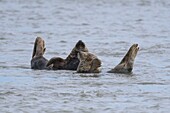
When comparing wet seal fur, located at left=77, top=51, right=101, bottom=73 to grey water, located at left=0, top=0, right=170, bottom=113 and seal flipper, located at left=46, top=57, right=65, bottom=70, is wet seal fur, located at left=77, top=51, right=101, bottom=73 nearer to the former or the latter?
grey water, located at left=0, top=0, right=170, bottom=113

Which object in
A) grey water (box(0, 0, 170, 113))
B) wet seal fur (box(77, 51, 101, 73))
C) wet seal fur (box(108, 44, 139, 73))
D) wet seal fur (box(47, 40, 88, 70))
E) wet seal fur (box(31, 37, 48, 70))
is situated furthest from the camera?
wet seal fur (box(31, 37, 48, 70))

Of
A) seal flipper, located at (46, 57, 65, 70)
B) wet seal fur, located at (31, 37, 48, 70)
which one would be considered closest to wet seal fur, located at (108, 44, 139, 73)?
seal flipper, located at (46, 57, 65, 70)

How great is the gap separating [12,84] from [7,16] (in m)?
14.1

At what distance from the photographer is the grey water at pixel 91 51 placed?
10453 millimetres

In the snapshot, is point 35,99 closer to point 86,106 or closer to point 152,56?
point 86,106

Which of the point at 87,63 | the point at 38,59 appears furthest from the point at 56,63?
the point at 87,63

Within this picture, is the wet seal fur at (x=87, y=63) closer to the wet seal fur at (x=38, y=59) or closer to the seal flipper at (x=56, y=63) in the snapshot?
the seal flipper at (x=56, y=63)

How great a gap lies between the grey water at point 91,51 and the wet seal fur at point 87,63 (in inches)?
7.1

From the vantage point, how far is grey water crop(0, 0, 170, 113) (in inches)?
412

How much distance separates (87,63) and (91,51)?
11.6ft

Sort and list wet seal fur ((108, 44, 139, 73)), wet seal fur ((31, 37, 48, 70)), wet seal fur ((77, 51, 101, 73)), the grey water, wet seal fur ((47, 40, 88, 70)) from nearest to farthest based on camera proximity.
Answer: the grey water
wet seal fur ((77, 51, 101, 73))
wet seal fur ((108, 44, 139, 73))
wet seal fur ((47, 40, 88, 70))
wet seal fur ((31, 37, 48, 70))

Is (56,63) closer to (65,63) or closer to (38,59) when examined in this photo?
(65,63)

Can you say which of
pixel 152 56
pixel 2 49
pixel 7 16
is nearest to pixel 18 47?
pixel 2 49

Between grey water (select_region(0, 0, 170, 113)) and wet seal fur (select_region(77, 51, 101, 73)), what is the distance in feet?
0.59
